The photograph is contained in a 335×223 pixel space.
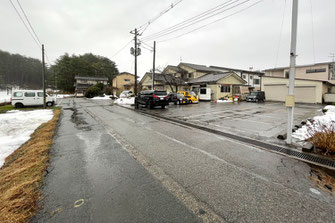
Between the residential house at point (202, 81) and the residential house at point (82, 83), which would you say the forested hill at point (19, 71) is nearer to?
the residential house at point (82, 83)

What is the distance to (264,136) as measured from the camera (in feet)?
18.1

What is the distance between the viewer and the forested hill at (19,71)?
4947 cm

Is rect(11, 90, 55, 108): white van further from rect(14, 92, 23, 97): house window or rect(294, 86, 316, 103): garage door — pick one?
rect(294, 86, 316, 103): garage door

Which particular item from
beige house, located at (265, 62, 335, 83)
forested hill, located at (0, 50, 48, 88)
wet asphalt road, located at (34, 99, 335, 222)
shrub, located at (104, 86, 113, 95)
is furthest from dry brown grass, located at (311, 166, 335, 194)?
forested hill, located at (0, 50, 48, 88)

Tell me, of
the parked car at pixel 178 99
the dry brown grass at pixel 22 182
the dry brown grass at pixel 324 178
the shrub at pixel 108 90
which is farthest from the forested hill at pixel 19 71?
the dry brown grass at pixel 324 178

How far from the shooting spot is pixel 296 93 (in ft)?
68.3

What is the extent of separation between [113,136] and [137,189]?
3.42 m

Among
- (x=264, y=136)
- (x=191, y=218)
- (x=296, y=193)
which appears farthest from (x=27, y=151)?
(x=264, y=136)

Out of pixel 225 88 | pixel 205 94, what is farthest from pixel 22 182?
pixel 225 88

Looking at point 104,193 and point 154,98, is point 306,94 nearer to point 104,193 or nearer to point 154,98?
point 154,98

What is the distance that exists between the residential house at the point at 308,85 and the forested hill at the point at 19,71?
75.4 meters

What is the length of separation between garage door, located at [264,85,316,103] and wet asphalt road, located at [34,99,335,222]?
22.8 m

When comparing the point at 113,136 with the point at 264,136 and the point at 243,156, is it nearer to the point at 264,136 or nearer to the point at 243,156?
the point at 243,156

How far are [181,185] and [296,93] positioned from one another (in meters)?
25.9
